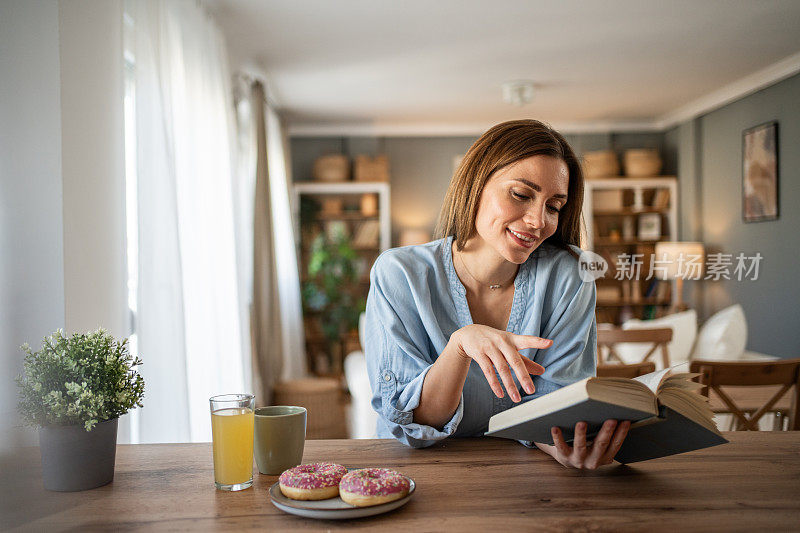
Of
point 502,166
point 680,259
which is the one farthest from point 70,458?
point 680,259

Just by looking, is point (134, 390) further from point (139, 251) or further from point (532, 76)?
point (532, 76)

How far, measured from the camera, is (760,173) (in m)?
4.96

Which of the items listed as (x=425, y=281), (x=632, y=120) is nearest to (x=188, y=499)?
(x=425, y=281)

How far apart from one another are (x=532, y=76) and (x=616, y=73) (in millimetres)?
624

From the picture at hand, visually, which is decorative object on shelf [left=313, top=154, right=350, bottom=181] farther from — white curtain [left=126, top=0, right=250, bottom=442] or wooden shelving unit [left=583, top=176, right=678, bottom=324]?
white curtain [left=126, top=0, right=250, bottom=442]

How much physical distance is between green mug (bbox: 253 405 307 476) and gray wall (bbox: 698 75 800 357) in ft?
15.6

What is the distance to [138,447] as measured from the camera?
44.6 inches

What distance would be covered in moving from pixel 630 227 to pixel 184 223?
509 cm

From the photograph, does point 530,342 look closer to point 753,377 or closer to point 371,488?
point 371,488

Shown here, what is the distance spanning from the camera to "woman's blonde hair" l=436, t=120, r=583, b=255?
1.25 m

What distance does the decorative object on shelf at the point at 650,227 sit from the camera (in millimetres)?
6465

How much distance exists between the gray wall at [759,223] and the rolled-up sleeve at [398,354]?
4.39 m

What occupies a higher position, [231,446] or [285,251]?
[285,251]

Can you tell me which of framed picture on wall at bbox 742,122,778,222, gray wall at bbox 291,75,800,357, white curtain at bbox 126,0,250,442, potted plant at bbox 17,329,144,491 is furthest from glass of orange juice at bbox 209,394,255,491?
framed picture on wall at bbox 742,122,778,222
